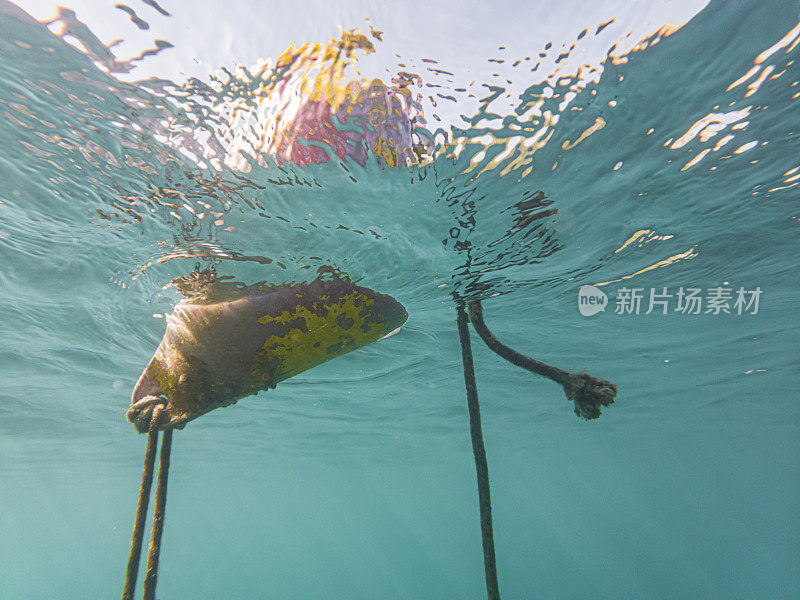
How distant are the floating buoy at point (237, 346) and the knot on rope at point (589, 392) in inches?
59.9

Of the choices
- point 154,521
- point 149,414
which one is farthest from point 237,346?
point 154,521

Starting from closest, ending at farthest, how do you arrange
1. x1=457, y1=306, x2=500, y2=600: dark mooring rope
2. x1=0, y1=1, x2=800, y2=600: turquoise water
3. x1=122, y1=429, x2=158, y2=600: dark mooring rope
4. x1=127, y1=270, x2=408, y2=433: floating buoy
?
x1=122, y1=429, x2=158, y2=600: dark mooring rope → x1=457, y1=306, x2=500, y2=600: dark mooring rope → x1=127, y1=270, x2=408, y2=433: floating buoy → x1=0, y1=1, x2=800, y2=600: turquoise water

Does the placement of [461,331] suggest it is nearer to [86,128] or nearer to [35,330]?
[86,128]

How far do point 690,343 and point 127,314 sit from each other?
1953 centimetres

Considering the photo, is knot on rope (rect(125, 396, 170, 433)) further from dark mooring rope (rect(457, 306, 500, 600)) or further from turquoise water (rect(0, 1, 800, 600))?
turquoise water (rect(0, 1, 800, 600))

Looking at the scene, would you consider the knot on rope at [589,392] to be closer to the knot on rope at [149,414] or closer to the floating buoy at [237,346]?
the floating buoy at [237,346]

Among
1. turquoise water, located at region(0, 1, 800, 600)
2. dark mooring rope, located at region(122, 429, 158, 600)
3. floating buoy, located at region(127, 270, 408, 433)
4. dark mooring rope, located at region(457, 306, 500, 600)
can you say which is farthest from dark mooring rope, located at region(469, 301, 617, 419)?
turquoise water, located at region(0, 1, 800, 600)

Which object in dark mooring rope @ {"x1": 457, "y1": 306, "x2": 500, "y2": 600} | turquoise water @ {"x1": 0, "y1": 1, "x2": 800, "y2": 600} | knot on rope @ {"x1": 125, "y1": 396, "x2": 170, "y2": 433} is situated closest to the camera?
dark mooring rope @ {"x1": 457, "y1": 306, "x2": 500, "y2": 600}

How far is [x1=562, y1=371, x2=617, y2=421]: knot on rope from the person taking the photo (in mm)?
1964

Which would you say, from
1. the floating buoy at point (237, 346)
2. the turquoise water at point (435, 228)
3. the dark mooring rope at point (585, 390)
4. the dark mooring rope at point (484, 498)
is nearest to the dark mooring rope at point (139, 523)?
the floating buoy at point (237, 346)

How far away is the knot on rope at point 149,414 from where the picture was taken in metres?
2.24

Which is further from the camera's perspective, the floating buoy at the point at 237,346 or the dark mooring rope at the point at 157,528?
the floating buoy at the point at 237,346

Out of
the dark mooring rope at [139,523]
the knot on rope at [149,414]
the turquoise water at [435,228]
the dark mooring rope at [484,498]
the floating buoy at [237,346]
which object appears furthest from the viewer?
the turquoise water at [435,228]

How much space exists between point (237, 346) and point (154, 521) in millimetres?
1020
